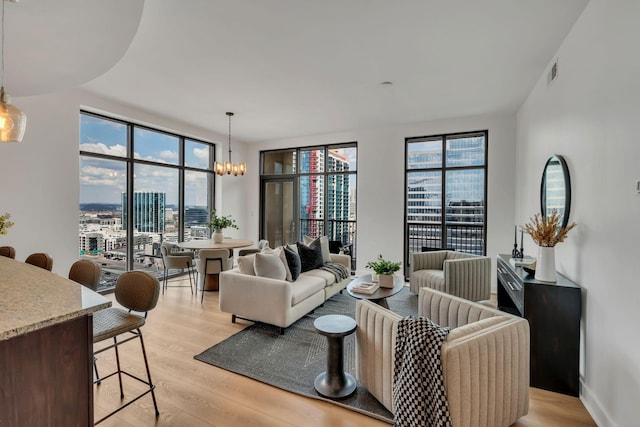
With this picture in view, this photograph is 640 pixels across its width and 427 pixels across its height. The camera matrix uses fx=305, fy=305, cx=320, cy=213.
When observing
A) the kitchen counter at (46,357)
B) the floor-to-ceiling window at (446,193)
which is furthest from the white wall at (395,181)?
the kitchen counter at (46,357)

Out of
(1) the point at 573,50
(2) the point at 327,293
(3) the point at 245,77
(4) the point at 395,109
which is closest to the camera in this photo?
(1) the point at 573,50

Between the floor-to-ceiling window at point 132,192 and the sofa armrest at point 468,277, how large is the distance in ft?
14.7

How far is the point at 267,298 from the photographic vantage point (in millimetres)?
3322

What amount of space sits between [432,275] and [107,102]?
210 inches

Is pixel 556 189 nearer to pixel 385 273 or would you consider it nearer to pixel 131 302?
pixel 385 273

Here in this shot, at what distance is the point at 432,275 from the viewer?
4301 mm

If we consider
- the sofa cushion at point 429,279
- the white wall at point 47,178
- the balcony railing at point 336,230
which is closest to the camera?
the white wall at point 47,178

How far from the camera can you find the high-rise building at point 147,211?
5.16 m

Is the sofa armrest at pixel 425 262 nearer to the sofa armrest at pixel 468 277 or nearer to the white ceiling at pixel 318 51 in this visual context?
the sofa armrest at pixel 468 277

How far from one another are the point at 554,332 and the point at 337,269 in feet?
8.89

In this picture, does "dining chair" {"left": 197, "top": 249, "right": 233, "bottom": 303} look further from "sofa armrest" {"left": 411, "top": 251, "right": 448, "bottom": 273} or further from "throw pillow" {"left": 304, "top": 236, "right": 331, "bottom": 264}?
"sofa armrest" {"left": 411, "top": 251, "right": 448, "bottom": 273}

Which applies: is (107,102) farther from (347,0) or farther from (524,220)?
(524,220)

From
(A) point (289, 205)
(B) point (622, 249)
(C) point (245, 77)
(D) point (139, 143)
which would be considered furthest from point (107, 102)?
(B) point (622, 249)

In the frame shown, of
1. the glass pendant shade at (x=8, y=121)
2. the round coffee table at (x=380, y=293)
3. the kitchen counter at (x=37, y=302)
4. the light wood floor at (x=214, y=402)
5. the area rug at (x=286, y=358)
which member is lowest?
the light wood floor at (x=214, y=402)
